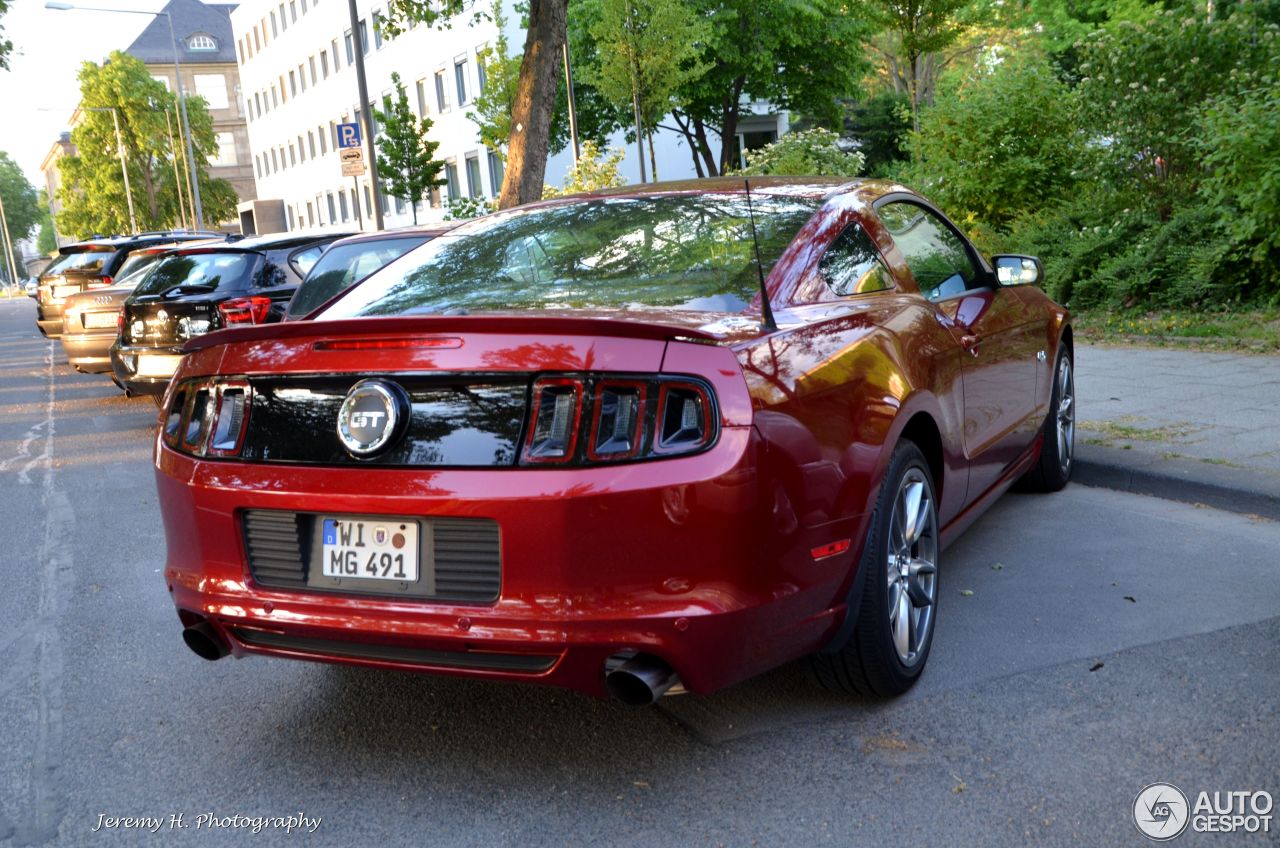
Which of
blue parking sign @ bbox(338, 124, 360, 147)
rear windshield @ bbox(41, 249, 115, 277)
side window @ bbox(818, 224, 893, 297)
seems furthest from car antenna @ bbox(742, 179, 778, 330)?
rear windshield @ bbox(41, 249, 115, 277)

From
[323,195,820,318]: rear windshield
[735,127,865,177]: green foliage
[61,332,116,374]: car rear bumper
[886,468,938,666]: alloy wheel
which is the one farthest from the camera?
[735,127,865,177]: green foliage

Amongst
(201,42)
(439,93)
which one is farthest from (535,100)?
(201,42)

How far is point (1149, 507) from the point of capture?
5594 mm

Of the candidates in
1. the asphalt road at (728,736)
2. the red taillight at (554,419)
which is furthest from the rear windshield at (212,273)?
the red taillight at (554,419)

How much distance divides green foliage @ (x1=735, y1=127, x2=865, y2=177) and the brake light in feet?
54.2

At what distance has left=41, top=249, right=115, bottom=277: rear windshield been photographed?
719 inches

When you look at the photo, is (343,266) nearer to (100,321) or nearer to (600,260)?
(600,260)

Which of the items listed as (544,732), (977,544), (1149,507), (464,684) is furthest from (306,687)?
(1149,507)

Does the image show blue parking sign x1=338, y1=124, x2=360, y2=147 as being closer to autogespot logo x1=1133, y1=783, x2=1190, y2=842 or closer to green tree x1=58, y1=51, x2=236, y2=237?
autogespot logo x1=1133, y1=783, x2=1190, y2=842

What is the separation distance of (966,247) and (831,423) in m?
2.20

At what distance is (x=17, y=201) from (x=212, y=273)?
154074 millimetres

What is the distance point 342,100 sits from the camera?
57188mm

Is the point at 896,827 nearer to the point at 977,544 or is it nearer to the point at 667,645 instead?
the point at 667,645

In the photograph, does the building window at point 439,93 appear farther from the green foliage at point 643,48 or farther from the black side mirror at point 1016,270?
the black side mirror at point 1016,270
